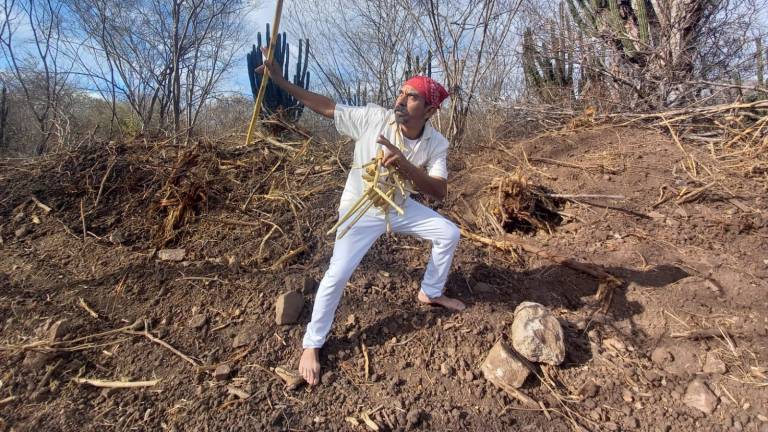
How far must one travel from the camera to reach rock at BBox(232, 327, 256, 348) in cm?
211

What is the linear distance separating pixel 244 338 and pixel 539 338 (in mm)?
1613

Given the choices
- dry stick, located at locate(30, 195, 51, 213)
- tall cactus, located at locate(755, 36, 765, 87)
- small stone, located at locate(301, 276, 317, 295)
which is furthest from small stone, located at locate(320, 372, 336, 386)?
tall cactus, located at locate(755, 36, 765, 87)

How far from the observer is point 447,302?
2.37m

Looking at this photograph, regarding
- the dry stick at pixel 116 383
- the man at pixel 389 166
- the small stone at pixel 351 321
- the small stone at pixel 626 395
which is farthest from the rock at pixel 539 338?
the dry stick at pixel 116 383

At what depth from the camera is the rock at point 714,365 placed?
200 centimetres

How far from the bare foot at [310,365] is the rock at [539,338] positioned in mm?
1079

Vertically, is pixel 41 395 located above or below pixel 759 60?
below

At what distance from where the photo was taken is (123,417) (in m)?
1.75

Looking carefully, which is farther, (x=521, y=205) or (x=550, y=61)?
(x=550, y=61)

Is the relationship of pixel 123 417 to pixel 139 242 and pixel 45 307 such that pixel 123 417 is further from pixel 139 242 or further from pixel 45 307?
pixel 139 242

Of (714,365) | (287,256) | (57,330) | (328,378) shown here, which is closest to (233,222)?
(287,256)

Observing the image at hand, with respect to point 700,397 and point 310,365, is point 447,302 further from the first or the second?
point 700,397

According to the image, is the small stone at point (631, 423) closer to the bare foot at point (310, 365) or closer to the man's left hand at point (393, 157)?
the bare foot at point (310, 365)

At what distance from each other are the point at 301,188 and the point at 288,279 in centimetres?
116
